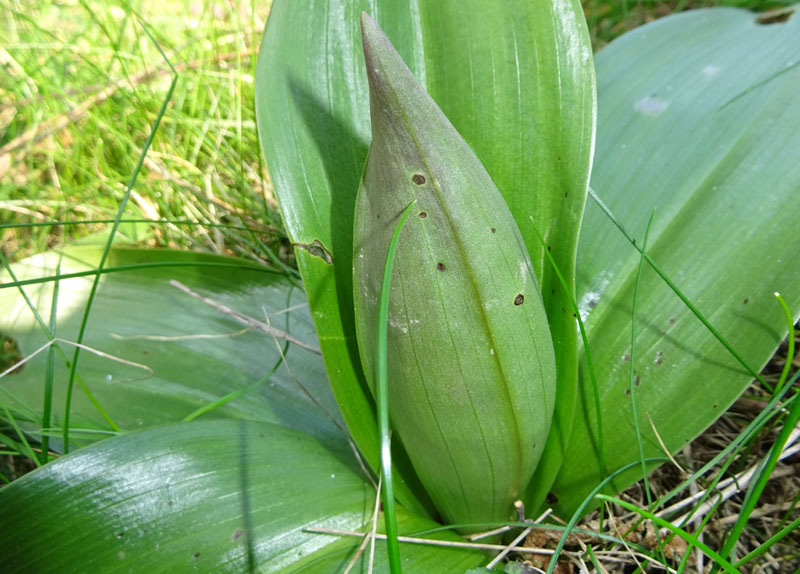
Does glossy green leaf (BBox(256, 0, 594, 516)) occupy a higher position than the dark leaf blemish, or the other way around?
glossy green leaf (BBox(256, 0, 594, 516))

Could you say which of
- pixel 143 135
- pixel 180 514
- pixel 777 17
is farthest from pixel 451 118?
pixel 143 135

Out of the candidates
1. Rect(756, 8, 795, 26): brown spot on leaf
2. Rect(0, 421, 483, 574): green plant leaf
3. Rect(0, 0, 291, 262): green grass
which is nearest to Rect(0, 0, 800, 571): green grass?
Rect(0, 0, 291, 262): green grass

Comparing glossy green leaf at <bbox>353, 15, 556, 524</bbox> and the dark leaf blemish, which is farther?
the dark leaf blemish

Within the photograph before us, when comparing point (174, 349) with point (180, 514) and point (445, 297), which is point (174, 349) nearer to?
point (180, 514)

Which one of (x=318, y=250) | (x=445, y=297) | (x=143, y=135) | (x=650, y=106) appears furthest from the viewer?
(x=143, y=135)

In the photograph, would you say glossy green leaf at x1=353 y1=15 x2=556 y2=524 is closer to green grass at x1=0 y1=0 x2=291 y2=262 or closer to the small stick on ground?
the small stick on ground

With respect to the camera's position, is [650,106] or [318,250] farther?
[650,106]

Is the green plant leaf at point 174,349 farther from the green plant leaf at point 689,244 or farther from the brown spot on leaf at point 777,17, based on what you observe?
the brown spot on leaf at point 777,17
